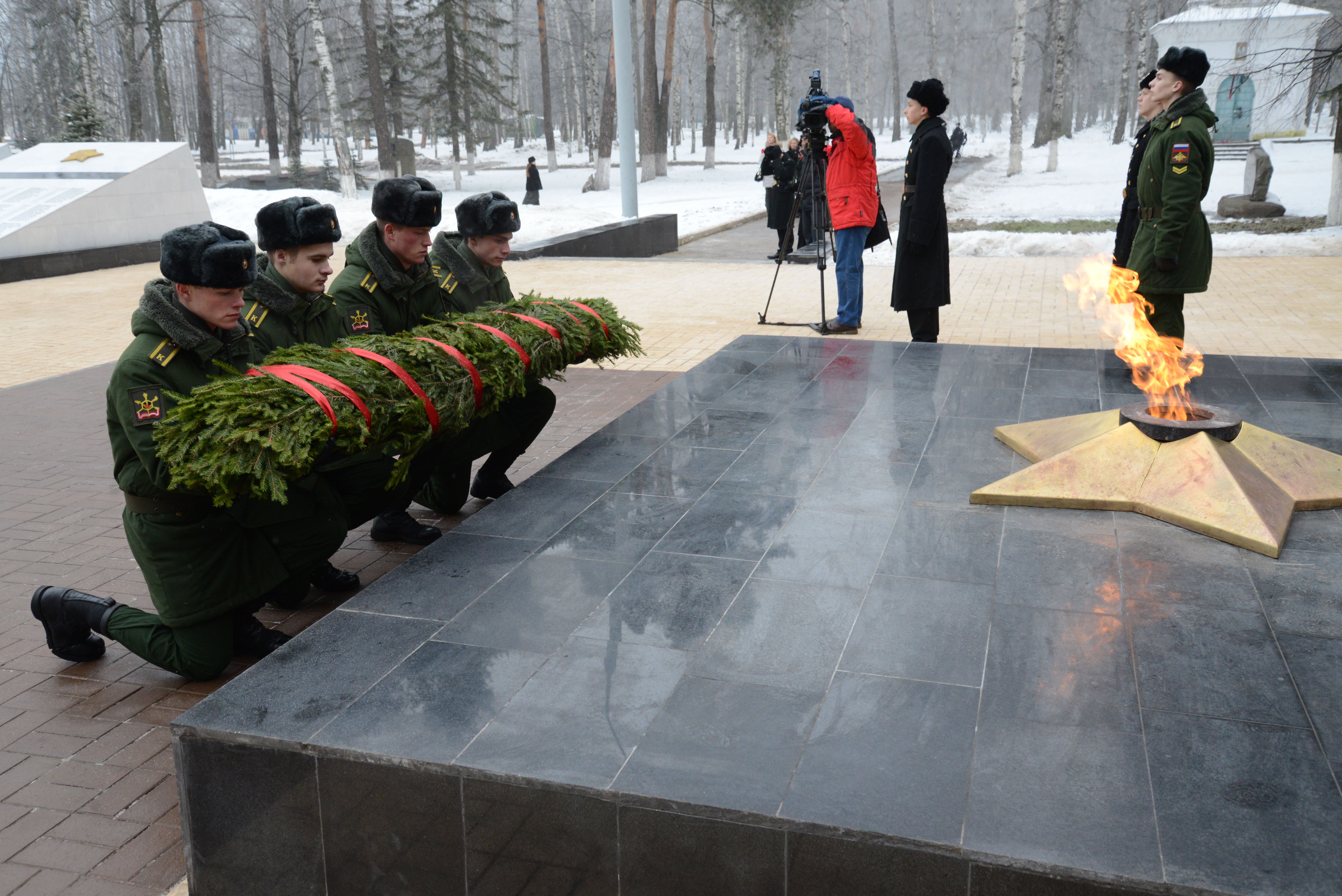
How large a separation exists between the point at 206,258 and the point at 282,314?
0.82m

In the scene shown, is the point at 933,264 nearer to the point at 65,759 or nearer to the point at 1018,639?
the point at 1018,639

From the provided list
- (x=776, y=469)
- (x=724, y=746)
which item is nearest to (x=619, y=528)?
(x=776, y=469)

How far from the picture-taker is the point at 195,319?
340 cm

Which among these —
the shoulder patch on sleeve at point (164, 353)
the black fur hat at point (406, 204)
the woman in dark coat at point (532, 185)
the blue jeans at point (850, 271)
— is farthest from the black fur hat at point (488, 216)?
the woman in dark coat at point (532, 185)

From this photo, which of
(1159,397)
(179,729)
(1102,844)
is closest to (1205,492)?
(1159,397)

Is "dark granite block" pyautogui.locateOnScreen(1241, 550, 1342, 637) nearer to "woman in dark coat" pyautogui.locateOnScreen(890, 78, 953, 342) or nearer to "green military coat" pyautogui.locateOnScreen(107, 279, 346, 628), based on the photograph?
"green military coat" pyautogui.locateOnScreen(107, 279, 346, 628)

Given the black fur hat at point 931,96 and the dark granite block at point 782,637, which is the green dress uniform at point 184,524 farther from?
the black fur hat at point 931,96

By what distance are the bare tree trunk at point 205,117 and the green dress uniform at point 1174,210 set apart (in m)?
30.5

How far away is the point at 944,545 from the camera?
11.8 ft

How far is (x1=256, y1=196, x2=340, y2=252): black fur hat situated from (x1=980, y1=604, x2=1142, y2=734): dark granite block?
2790mm

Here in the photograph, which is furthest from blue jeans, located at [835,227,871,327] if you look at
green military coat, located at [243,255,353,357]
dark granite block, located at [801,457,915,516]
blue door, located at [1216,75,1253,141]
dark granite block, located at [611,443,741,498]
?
blue door, located at [1216,75,1253,141]

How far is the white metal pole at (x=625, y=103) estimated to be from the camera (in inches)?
626

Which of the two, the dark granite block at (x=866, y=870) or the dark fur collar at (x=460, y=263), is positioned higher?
the dark fur collar at (x=460, y=263)

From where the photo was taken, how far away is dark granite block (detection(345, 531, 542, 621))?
3221 mm
